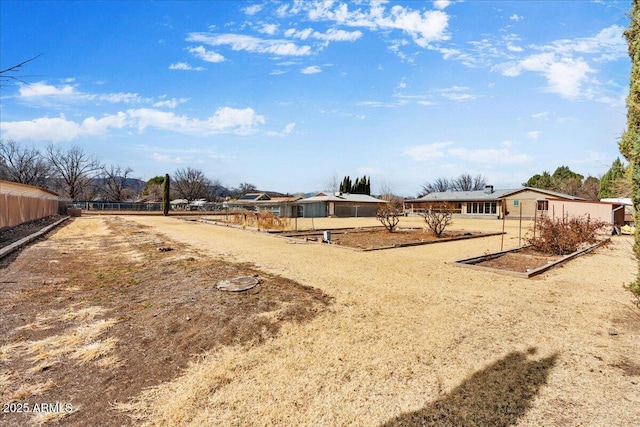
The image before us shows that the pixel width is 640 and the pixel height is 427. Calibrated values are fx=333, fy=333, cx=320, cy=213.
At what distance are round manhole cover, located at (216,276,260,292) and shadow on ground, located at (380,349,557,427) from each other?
164 inches

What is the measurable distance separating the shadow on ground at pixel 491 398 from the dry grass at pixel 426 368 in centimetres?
1

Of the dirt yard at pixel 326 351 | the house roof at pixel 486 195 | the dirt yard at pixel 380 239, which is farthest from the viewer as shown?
the house roof at pixel 486 195

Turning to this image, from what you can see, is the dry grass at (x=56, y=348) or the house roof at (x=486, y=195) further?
the house roof at (x=486, y=195)

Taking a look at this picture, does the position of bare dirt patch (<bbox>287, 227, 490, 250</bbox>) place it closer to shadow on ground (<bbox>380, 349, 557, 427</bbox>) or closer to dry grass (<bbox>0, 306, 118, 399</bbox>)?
shadow on ground (<bbox>380, 349, 557, 427</bbox>)

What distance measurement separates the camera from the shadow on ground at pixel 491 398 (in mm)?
2762

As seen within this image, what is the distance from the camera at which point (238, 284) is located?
21.8ft

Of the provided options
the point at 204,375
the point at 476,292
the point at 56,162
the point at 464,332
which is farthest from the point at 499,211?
the point at 56,162

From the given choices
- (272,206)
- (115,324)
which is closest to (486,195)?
(272,206)

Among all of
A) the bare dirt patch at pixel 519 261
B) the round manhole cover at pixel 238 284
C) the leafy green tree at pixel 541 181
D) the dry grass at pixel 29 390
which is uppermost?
the leafy green tree at pixel 541 181

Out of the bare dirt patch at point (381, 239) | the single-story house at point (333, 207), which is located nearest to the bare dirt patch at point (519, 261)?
the bare dirt patch at point (381, 239)

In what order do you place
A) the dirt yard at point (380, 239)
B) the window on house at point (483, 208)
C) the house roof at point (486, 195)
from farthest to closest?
the window on house at point (483, 208), the house roof at point (486, 195), the dirt yard at point (380, 239)

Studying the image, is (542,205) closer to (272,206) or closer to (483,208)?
(483,208)

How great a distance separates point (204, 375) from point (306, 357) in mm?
1106

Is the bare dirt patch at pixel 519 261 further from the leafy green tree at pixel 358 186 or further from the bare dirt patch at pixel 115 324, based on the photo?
the leafy green tree at pixel 358 186
